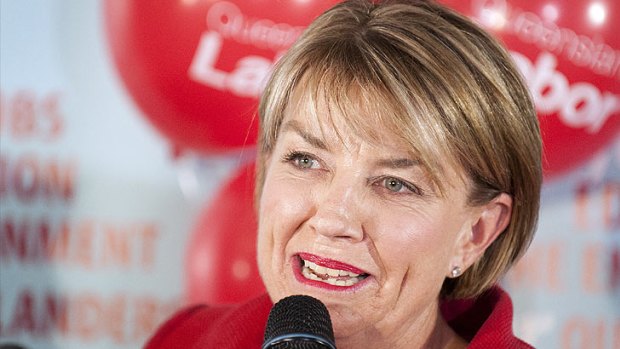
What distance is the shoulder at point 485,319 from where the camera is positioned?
1.50 meters

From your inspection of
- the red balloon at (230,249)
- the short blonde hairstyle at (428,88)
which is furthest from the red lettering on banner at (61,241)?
the short blonde hairstyle at (428,88)

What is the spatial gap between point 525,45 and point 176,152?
97cm

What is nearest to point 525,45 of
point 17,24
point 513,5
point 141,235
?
A: point 513,5

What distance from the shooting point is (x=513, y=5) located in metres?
2.06

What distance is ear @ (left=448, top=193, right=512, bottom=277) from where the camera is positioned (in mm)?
1513

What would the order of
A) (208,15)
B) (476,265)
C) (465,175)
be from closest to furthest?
(465,175), (476,265), (208,15)

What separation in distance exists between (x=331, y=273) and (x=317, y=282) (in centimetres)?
3

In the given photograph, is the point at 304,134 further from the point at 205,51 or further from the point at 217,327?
the point at 205,51

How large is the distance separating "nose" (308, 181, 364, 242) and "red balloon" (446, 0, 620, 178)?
834mm

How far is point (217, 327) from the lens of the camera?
1.74 metres

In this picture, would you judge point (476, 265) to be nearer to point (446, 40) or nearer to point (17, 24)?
point (446, 40)

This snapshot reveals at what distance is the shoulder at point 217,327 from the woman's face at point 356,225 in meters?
0.22

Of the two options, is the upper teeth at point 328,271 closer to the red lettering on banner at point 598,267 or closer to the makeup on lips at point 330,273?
the makeup on lips at point 330,273

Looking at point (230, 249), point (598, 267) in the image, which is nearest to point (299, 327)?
point (230, 249)
